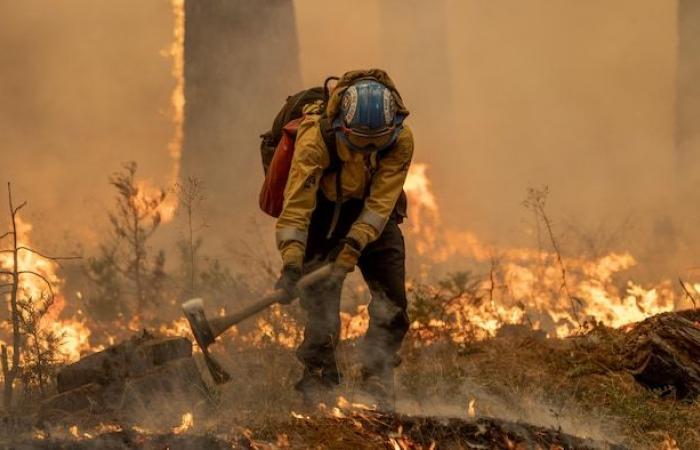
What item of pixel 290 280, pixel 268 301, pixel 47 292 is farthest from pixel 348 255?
pixel 47 292

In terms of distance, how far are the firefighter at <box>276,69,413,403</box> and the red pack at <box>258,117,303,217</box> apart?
0.12 meters

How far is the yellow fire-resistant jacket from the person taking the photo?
5297 mm

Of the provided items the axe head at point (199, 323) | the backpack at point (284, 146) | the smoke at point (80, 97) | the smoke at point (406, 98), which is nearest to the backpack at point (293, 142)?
the backpack at point (284, 146)

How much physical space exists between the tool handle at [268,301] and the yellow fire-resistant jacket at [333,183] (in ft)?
0.40

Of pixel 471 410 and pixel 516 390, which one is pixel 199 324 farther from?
pixel 516 390

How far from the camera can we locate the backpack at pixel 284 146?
5.36m

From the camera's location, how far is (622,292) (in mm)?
11883

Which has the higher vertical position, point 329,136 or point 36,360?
point 329,136

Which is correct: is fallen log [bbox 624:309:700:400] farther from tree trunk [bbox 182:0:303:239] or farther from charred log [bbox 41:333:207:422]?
tree trunk [bbox 182:0:303:239]

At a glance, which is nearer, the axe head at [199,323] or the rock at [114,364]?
the axe head at [199,323]

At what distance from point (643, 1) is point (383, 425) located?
46.5ft

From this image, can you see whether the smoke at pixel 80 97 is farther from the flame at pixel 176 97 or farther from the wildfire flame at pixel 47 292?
the wildfire flame at pixel 47 292

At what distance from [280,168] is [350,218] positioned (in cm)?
54

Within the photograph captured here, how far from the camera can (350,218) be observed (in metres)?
5.73
